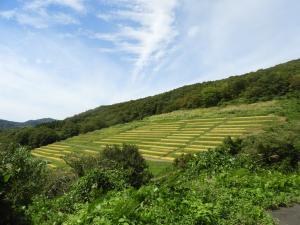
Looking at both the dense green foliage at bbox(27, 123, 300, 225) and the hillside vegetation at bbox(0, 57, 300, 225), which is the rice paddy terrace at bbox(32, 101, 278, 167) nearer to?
the hillside vegetation at bbox(0, 57, 300, 225)

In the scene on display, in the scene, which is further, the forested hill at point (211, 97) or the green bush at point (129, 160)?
the forested hill at point (211, 97)

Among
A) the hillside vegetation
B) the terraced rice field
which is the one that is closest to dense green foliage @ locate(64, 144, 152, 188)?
the hillside vegetation

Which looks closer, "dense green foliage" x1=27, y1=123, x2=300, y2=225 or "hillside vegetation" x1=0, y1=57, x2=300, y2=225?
"dense green foliage" x1=27, y1=123, x2=300, y2=225

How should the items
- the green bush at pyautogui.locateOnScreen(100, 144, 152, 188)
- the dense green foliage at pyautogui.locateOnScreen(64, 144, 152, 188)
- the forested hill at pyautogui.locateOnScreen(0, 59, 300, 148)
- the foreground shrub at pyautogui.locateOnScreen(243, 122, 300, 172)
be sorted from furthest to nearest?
1. the forested hill at pyautogui.locateOnScreen(0, 59, 300, 148)
2. the green bush at pyautogui.locateOnScreen(100, 144, 152, 188)
3. the dense green foliage at pyautogui.locateOnScreen(64, 144, 152, 188)
4. the foreground shrub at pyautogui.locateOnScreen(243, 122, 300, 172)

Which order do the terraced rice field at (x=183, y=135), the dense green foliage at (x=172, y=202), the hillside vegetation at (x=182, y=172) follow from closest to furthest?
1. the dense green foliage at (x=172, y=202)
2. the hillside vegetation at (x=182, y=172)
3. the terraced rice field at (x=183, y=135)

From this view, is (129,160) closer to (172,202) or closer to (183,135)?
(172,202)

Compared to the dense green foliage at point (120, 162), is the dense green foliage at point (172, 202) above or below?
above

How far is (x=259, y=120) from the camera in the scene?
91000mm

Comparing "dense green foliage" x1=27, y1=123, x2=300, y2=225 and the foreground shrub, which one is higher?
"dense green foliage" x1=27, y1=123, x2=300, y2=225

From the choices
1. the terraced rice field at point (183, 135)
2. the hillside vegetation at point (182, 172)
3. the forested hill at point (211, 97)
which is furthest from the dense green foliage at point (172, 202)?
the forested hill at point (211, 97)

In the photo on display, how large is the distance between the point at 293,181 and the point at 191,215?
855 centimetres

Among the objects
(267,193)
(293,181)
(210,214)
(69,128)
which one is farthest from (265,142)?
(69,128)

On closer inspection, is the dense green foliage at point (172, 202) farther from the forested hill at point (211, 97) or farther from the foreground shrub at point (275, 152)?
the forested hill at point (211, 97)

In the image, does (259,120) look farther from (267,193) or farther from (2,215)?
(2,215)
